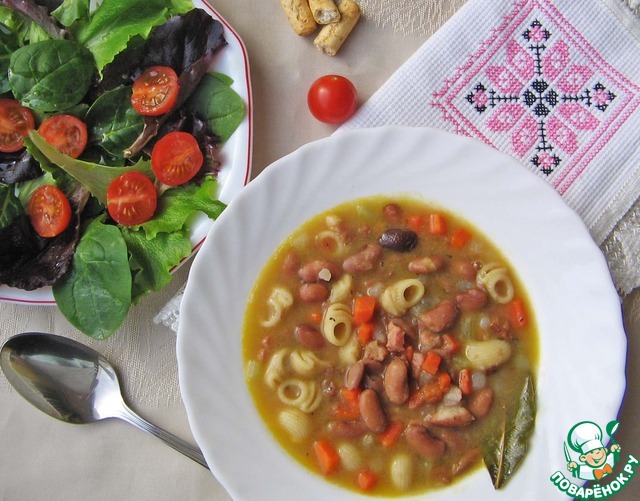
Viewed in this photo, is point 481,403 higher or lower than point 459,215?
lower

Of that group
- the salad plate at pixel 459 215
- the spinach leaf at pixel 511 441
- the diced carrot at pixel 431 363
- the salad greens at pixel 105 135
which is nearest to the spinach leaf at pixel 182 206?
the salad greens at pixel 105 135

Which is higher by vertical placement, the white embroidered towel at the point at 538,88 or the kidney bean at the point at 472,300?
the white embroidered towel at the point at 538,88

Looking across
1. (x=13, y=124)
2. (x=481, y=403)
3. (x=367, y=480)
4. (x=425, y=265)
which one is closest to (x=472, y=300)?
(x=425, y=265)

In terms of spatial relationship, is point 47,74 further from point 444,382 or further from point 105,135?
point 444,382

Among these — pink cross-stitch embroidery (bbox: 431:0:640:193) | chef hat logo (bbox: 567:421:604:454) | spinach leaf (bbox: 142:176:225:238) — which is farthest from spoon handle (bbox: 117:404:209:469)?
pink cross-stitch embroidery (bbox: 431:0:640:193)

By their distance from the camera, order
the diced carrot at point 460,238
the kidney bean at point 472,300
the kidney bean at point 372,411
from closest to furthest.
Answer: the kidney bean at point 372,411 < the kidney bean at point 472,300 < the diced carrot at point 460,238

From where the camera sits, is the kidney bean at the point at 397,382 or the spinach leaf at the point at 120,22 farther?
the spinach leaf at the point at 120,22

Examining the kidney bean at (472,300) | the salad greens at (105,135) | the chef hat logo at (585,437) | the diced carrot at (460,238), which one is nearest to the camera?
the chef hat logo at (585,437)

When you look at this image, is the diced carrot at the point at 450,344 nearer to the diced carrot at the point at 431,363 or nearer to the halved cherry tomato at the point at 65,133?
the diced carrot at the point at 431,363
